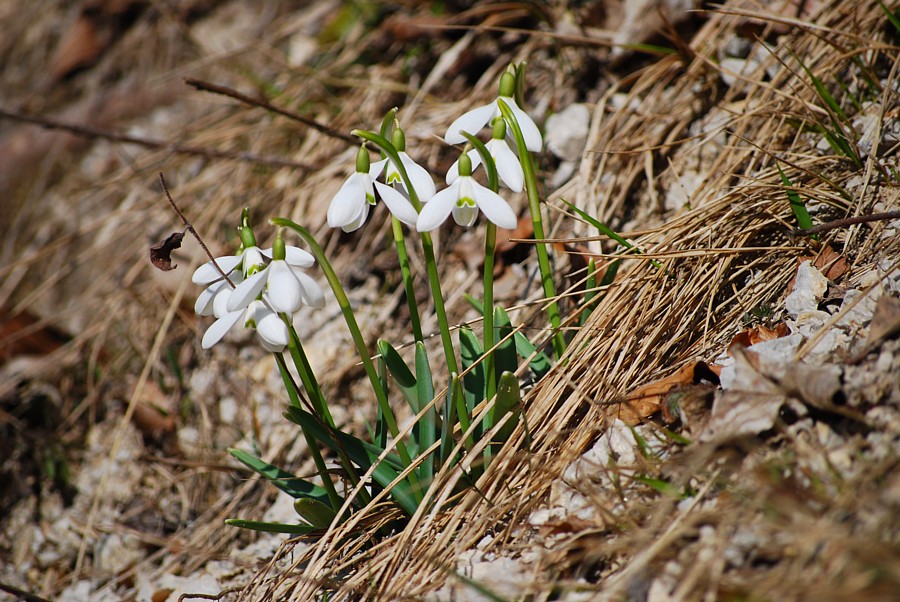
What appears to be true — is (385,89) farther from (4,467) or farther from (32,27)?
(32,27)

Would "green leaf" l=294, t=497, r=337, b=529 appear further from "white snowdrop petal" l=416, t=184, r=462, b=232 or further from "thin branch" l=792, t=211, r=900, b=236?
"thin branch" l=792, t=211, r=900, b=236

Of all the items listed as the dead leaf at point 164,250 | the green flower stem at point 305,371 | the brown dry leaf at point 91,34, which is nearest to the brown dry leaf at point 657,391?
the green flower stem at point 305,371

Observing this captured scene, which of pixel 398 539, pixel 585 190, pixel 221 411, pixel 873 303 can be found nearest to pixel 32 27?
pixel 221 411

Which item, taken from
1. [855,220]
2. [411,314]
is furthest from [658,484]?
[855,220]

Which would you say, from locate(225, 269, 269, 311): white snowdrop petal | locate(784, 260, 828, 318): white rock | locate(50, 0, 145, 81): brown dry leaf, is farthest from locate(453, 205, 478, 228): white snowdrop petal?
locate(50, 0, 145, 81): brown dry leaf

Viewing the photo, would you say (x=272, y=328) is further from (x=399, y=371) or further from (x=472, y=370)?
(x=472, y=370)

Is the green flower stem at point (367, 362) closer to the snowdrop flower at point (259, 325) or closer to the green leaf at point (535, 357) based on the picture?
A: the snowdrop flower at point (259, 325)
